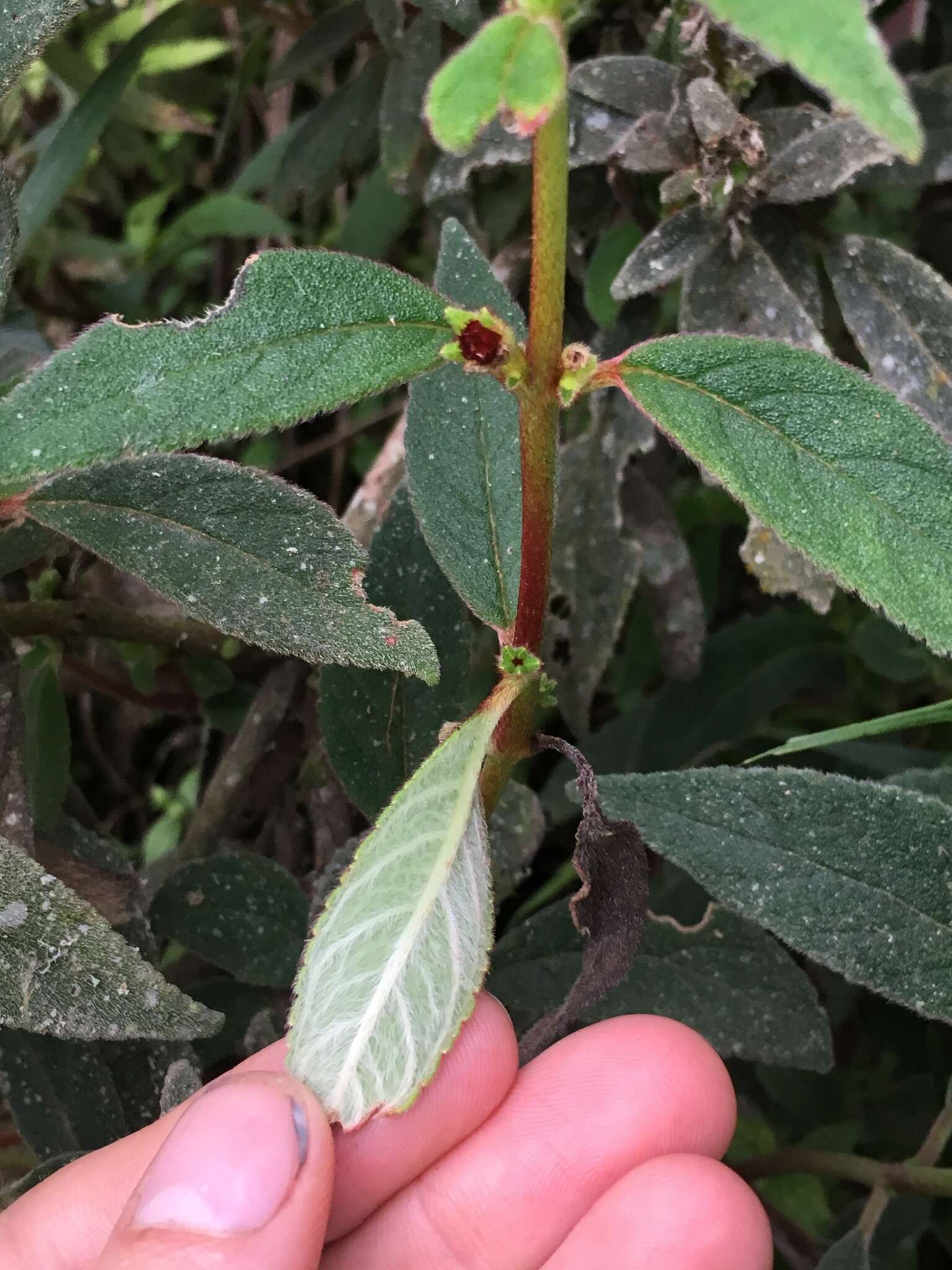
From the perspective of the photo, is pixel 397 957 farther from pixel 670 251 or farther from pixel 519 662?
pixel 670 251

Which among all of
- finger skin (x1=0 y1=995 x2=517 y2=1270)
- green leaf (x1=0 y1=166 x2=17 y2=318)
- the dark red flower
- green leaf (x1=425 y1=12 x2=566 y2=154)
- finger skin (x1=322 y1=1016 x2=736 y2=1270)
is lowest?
finger skin (x1=322 y1=1016 x2=736 y2=1270)

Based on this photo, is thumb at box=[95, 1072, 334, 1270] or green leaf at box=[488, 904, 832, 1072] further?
green leaf at box=[488, 904, 832, 1072]

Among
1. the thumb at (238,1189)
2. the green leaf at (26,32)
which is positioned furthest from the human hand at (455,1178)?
the green leaf at (26,32)

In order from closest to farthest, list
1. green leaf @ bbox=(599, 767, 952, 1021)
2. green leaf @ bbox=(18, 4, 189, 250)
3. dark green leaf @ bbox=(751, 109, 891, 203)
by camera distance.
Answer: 1. green leaf @ bbox=(599, 767, 952, 1021)
2. dark green leaf @ bbox=(751, 109, 891, 203)
3. green leaf @ bbox=(18, 4, 189, 250)

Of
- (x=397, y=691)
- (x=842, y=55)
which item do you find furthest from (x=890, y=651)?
(x=842, y=55)

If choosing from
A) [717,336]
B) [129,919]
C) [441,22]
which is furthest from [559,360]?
[441,22]

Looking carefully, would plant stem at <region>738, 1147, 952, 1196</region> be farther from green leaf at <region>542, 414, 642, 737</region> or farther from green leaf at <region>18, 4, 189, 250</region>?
green leaf at <region>18, 4, 189, 250</region>

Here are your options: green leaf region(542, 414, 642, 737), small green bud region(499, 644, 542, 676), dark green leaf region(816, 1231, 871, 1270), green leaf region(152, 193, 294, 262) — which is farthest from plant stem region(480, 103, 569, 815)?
green leaf region(152, 193, 294, 262)
